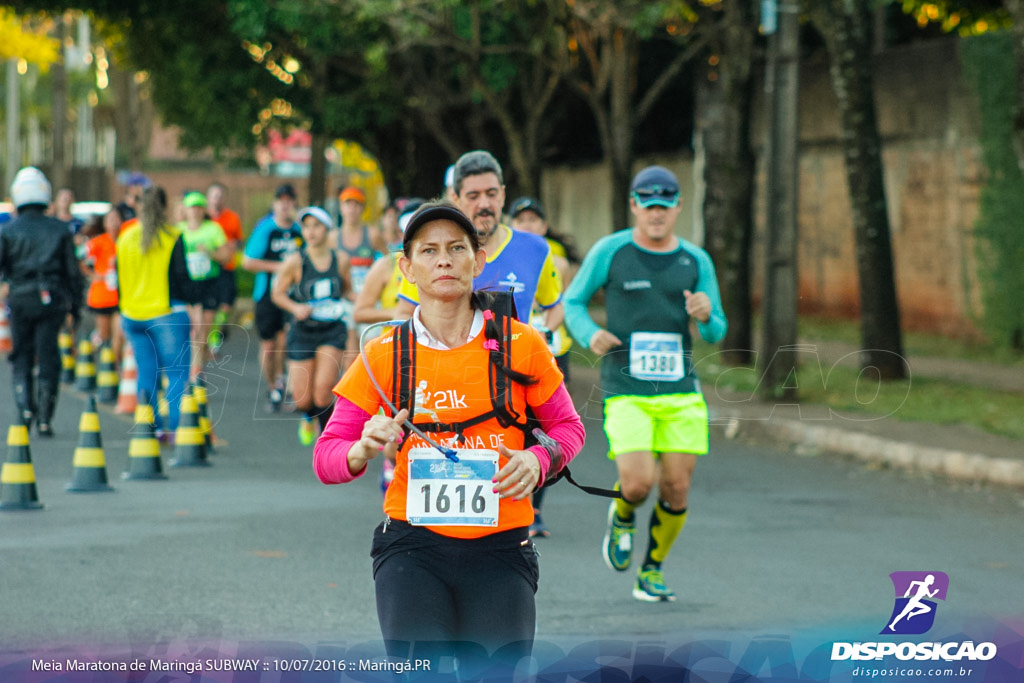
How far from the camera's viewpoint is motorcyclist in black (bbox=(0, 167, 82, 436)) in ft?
40.3

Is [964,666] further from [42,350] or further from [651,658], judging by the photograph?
[42,350]

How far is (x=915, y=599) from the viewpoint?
6.50 metres

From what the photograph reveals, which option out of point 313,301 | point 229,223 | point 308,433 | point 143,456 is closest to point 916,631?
point 143,456

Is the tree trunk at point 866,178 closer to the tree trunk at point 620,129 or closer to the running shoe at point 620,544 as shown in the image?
the tree trunk at point 620,129

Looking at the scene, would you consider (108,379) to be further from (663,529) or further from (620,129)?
(663,529)

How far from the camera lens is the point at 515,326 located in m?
4.20

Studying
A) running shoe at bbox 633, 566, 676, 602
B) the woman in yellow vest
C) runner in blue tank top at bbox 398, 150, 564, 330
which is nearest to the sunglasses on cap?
runner in blue tank top at bbox 398, 150, 564, 330

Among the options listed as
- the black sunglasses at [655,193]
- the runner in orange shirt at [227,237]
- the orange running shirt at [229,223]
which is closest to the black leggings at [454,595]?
the black sunglasses at [655,193]

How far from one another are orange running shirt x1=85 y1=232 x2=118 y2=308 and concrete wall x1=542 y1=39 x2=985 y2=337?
1071 cm

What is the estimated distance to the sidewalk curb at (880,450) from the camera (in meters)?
10.9

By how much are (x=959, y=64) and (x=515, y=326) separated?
1808 centimetres

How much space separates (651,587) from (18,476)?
13.4 ft

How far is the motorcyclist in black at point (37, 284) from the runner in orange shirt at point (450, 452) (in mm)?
8752

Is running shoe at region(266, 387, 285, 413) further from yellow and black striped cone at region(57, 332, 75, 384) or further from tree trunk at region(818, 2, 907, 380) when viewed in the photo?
tree trunk at region(818, 2, 907, 380)
